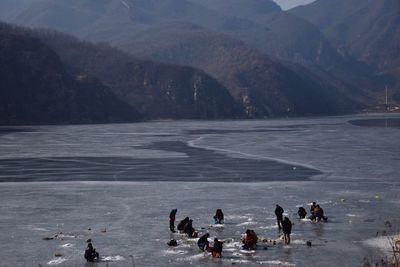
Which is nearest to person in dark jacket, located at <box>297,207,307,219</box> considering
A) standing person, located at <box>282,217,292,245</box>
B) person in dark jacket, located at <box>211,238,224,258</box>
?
standing person, located at <box>282,217,292,245</box>

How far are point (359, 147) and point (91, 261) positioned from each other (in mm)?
67478

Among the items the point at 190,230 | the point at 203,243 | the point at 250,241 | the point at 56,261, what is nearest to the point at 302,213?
the point at 190,230

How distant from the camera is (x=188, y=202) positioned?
43281 mm

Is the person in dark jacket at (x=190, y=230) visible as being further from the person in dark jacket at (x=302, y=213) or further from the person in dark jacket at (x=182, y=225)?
the person in dark jacket at (x=302, y=213)

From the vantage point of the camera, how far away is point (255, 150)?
3381 inches

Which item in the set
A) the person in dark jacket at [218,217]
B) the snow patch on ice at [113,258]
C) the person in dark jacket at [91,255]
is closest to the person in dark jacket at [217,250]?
the snow patch on ice at [113,258]

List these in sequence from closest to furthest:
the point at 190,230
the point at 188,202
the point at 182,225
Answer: the point at 190,230
the point at 182,225
the point at 188,202

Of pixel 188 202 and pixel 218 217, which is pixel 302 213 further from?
pixel 188 202

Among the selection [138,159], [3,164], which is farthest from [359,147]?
[3,164]

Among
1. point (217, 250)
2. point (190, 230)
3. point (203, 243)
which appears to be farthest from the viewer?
point (190, 230)

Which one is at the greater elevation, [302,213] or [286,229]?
[286,229]

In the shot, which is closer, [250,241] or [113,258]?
[113,258]

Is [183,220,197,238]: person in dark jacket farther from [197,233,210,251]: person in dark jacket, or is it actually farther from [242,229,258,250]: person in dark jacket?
[242,229,258,250]: person in dark jacket

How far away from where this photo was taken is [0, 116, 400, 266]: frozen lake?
2934 cm
